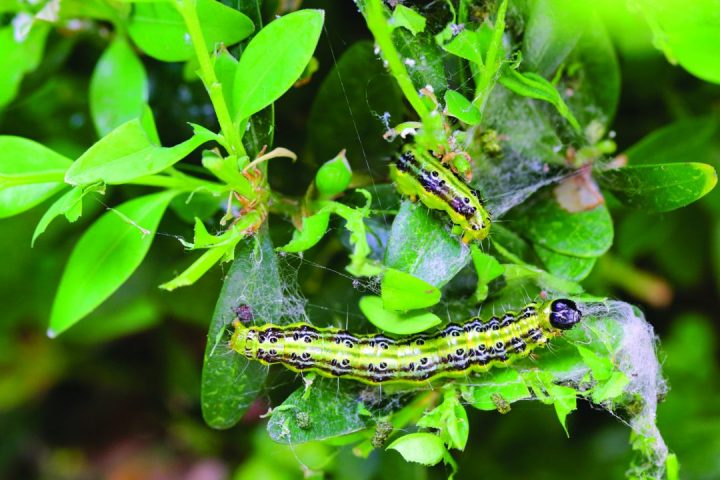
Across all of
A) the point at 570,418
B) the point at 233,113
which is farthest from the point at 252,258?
the point at 570,418

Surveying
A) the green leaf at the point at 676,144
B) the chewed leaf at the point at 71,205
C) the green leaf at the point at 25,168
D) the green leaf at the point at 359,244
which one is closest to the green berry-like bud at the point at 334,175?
the green leaf at the point at 359,244

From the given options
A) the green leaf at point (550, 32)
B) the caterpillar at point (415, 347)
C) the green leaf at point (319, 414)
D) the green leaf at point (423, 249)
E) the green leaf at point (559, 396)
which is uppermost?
the green leaf at point (550, 32)

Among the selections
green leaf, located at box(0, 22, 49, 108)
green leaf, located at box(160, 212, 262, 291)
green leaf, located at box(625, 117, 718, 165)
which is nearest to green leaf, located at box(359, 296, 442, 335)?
green leaf, located at box(160, 212, 262, 291)

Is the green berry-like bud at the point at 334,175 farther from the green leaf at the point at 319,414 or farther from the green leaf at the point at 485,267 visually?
the green leaf at the point at 319,414

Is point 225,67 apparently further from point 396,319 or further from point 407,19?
point 396,319

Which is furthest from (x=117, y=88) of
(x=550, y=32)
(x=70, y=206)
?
(x=550, y=32)

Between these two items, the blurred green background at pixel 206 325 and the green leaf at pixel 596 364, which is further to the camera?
the blurred green background at pixel 206 325
